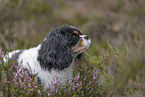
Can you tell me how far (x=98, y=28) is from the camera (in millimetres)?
8609

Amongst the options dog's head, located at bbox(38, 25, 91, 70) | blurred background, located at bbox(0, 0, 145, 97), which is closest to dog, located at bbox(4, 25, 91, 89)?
dog's head, located at bbox(38, 25, 91, 70)

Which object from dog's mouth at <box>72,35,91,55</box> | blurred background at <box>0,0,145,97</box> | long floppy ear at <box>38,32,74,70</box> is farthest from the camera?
blurred background at <box>0,0,145,97</box>

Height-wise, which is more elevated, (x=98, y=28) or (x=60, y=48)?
(x=98, y=28)

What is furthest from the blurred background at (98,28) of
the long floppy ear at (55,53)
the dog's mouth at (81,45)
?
the long floppy ear at (55,53)

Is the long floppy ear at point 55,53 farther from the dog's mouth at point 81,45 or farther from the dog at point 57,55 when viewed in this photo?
the dog's mouth at point 81,45

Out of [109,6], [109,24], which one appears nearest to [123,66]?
[109,24]

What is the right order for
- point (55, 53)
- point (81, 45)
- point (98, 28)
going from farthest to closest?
point (98, 28), point (81, 45), point (55, 53)

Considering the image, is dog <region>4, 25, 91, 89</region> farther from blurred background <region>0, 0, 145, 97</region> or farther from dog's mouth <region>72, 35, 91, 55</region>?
blurred background <region>0, 0, 145, 97</region>

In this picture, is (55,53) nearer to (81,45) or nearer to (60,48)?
(60,48)

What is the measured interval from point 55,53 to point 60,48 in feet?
0.42

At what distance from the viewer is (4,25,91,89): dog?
11.1 feet

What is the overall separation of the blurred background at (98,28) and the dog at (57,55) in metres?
0.62

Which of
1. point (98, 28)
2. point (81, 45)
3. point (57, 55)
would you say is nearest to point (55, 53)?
point (57, 55)

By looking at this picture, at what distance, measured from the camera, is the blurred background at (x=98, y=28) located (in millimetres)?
3719
